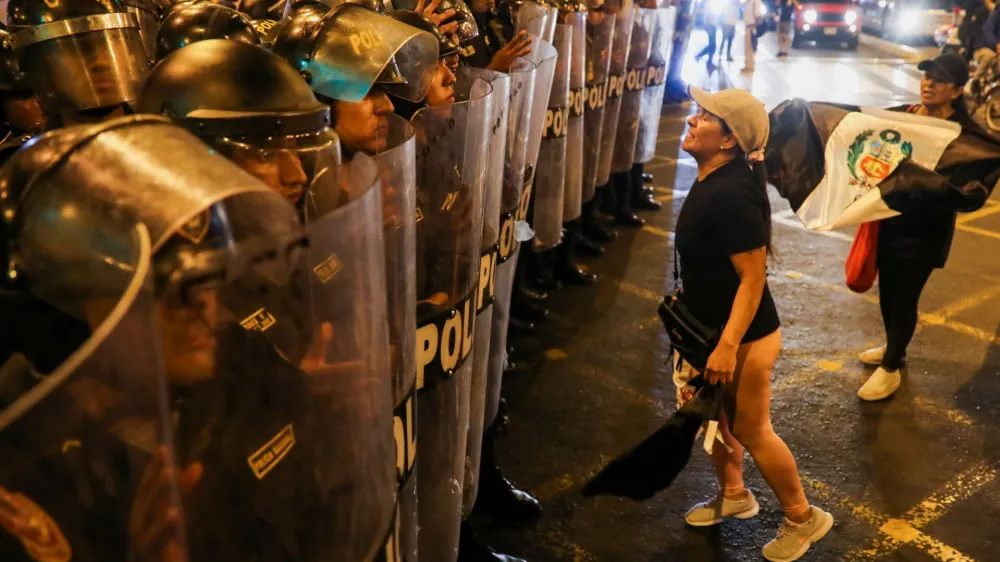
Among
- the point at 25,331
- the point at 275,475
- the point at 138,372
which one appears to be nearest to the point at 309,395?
the point at 275,475

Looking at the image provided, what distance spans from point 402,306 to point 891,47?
84.1 feet

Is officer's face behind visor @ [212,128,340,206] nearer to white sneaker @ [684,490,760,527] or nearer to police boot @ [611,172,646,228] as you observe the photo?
white sneaker @ [684,490,760,527]

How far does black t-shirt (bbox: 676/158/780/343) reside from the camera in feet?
10.3

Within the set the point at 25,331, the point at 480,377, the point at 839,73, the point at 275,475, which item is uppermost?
the point at 25,331

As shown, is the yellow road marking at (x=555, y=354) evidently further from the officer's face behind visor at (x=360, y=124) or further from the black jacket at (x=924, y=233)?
the officer's face behind visor at (x=360, y=124)

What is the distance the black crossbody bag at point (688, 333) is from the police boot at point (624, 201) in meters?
4.69

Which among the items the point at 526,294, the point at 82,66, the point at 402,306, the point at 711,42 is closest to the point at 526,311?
the point at 526,294

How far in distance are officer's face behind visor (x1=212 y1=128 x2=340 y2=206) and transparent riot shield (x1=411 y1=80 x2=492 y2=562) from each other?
22.4 inches

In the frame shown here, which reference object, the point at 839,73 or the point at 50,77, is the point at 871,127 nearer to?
the point at 50,77

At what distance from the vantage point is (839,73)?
18.1 meters

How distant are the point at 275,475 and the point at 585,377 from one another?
163 inches

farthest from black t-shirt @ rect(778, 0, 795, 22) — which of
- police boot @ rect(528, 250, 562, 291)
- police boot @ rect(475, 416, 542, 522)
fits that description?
police boot @ rect(475, 416, 542, 522)

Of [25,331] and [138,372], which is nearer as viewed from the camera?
[138,372]

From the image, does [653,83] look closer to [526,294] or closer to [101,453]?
[526,294]
